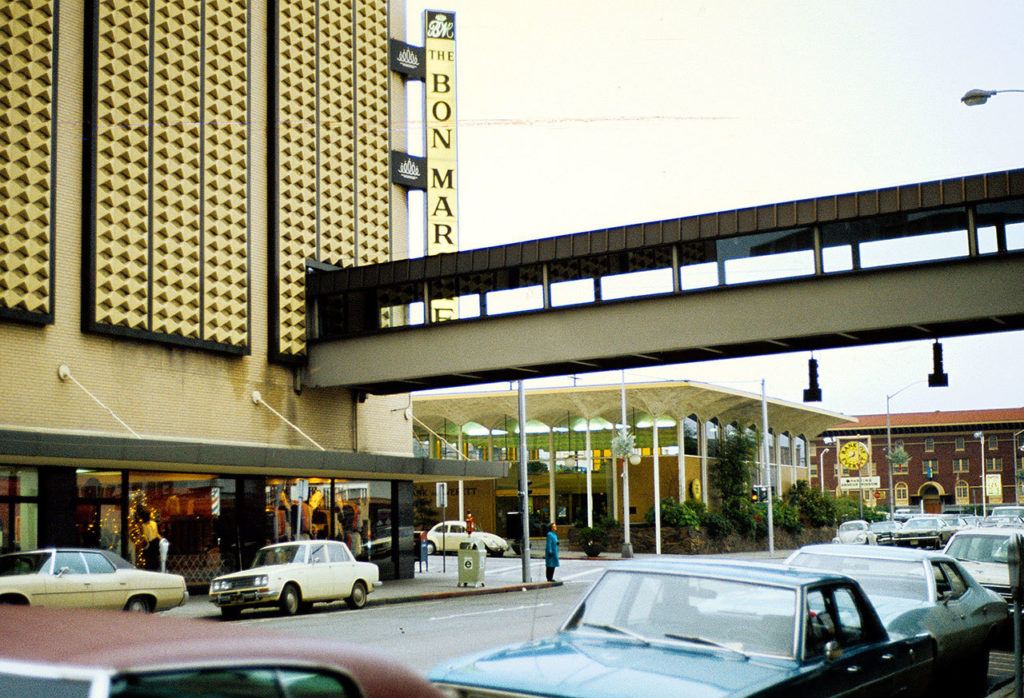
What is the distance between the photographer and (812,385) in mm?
26047

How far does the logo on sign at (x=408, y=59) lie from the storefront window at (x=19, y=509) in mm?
17783

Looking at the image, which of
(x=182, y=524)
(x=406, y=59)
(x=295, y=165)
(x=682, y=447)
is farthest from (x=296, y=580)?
(x=682, y=447)

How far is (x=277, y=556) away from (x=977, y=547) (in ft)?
44.9

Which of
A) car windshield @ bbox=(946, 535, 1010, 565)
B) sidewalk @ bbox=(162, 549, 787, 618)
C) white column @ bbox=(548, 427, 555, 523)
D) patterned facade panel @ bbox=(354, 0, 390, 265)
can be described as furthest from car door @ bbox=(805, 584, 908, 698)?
white column @ bbox=(548, 427, 555, 523)

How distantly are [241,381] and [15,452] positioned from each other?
8.59 m

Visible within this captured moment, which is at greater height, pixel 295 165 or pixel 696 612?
pixel 295 165

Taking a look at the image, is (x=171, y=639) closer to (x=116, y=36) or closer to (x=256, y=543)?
(x=116, y=36)

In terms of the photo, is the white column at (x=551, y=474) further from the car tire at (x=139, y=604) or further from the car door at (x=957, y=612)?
the car door at (x=957, y=612)

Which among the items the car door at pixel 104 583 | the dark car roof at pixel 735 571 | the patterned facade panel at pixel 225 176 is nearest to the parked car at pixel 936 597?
the dark car roof at pixel 735 571

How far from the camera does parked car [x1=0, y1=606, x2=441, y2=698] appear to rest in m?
2.85

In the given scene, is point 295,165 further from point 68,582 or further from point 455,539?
point 455,539

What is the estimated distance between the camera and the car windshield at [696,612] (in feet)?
23.7

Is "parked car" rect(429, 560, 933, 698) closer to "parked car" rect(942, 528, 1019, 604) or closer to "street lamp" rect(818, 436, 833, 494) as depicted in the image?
"parked car" rect(942, 528, 1019, 604)

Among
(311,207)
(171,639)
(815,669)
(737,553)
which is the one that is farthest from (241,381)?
(737,553)
